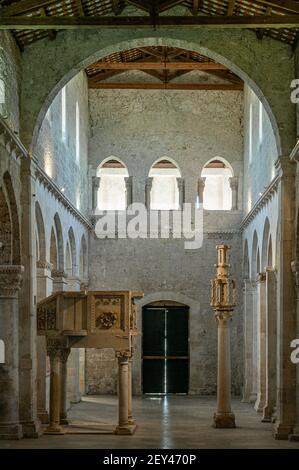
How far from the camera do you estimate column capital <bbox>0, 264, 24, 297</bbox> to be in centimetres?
1864

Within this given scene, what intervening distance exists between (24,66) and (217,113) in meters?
13.9

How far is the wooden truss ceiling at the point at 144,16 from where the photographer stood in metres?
16.4

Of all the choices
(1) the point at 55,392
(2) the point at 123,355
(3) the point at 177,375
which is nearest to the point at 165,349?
(3) the point at 177,375

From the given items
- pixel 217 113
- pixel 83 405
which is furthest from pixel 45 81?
pixel 217 113

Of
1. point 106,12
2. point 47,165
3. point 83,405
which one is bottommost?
point 83,405

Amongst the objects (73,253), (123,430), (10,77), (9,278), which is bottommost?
(123,430)

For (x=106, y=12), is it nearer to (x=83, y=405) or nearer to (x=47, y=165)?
(x=47, y=165)

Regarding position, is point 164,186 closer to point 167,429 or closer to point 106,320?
point 167,429

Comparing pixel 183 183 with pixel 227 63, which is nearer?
pixel 227 63

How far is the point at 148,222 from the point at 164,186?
1.84m

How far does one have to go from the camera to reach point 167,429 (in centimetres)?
2131

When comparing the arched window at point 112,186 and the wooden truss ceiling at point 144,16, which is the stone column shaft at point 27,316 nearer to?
the wooden truss ceiling at point 144,16

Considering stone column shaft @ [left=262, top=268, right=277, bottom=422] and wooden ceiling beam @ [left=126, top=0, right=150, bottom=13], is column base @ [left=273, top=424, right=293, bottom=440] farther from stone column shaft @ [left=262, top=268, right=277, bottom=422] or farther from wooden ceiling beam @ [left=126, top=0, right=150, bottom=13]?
wooden ceiling beam @ [left=126, top=0, right=150, bottom=13]

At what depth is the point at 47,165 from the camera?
2336 cm
